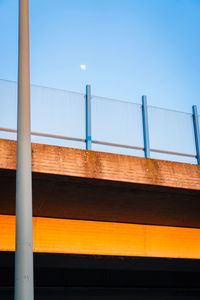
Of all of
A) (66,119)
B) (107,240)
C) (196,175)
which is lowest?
(107,240)

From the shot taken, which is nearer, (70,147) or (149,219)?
(70,147)

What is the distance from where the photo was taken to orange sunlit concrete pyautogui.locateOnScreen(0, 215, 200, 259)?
35.6ft

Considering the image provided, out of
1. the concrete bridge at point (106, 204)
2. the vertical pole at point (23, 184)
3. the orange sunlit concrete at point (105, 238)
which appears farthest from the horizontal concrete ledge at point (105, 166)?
the orange sunlit concrete at point (105, 238)

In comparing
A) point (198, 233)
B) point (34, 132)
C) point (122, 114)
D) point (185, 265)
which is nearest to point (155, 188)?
point (122, 114)

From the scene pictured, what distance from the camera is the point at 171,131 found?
1124 centimetres

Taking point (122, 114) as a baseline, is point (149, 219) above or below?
below

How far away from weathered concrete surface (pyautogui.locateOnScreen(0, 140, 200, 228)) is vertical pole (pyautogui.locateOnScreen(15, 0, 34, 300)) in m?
1.86

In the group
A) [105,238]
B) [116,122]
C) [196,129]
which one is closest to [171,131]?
[196,129]

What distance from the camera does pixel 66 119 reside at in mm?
10070

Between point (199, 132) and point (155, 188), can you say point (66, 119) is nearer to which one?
point (155, 188)

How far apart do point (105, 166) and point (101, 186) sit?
50 centimetres

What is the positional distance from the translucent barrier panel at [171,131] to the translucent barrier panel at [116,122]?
1.26 feet

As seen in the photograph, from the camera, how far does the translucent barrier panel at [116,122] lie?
1028 cm

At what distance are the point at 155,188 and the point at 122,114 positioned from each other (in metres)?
1.90
